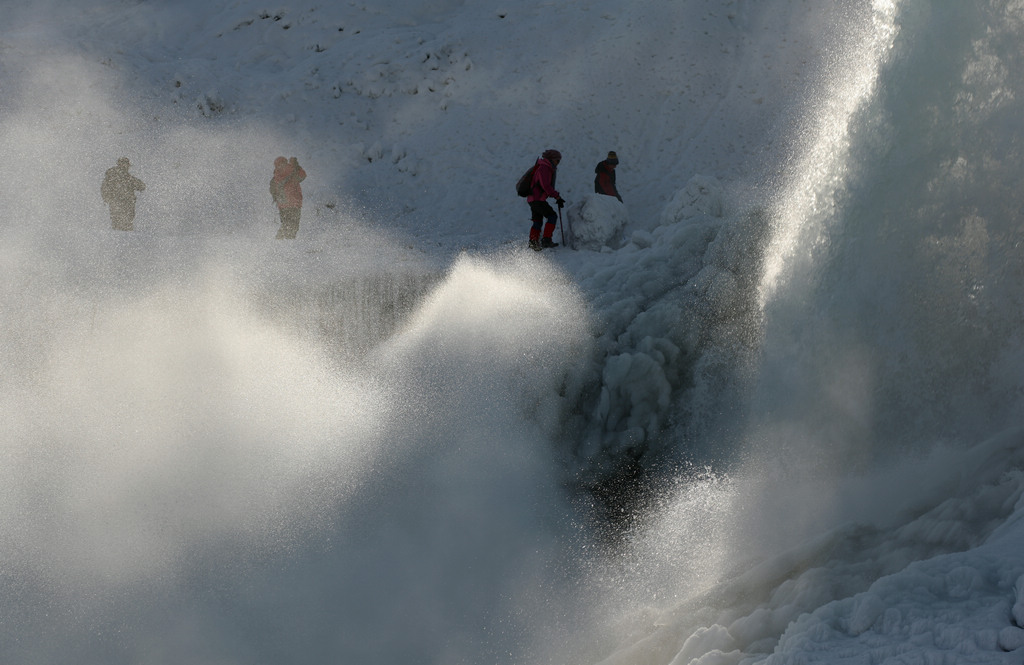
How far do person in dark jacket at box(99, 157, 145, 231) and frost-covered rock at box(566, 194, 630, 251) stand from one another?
5987 millimetres

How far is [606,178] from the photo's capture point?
510 inches

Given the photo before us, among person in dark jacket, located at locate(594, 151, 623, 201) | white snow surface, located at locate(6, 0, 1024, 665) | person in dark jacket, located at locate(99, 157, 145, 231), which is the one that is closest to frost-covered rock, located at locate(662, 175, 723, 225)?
white snow surface, located at locate(6, 0, 1024, 665)

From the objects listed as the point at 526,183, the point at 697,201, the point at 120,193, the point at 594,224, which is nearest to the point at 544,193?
the point at 526,183

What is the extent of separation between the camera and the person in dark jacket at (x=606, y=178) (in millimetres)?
12910

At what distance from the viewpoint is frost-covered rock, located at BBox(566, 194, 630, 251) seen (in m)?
11.6

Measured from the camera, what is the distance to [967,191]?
5770 millimetres

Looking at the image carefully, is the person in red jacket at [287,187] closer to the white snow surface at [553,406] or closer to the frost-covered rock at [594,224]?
the white snow surface at [553,406]

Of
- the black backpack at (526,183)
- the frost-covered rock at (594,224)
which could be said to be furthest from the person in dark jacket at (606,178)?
the black backpack at (526,183)

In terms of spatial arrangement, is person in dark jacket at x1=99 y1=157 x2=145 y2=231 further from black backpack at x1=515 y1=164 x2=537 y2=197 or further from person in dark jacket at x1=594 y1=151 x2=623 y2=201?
person in dark jacket at x1=594 y1=151 x2=623 y2=201

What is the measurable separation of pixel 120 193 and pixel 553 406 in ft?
23.9

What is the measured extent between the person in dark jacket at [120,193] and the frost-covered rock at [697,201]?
727 cm

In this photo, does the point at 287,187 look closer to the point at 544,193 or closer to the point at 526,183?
the point at 526,183

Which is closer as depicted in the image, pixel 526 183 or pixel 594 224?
pixel 526 183

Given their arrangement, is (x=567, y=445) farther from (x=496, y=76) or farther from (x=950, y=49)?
(x=496, y=76)
